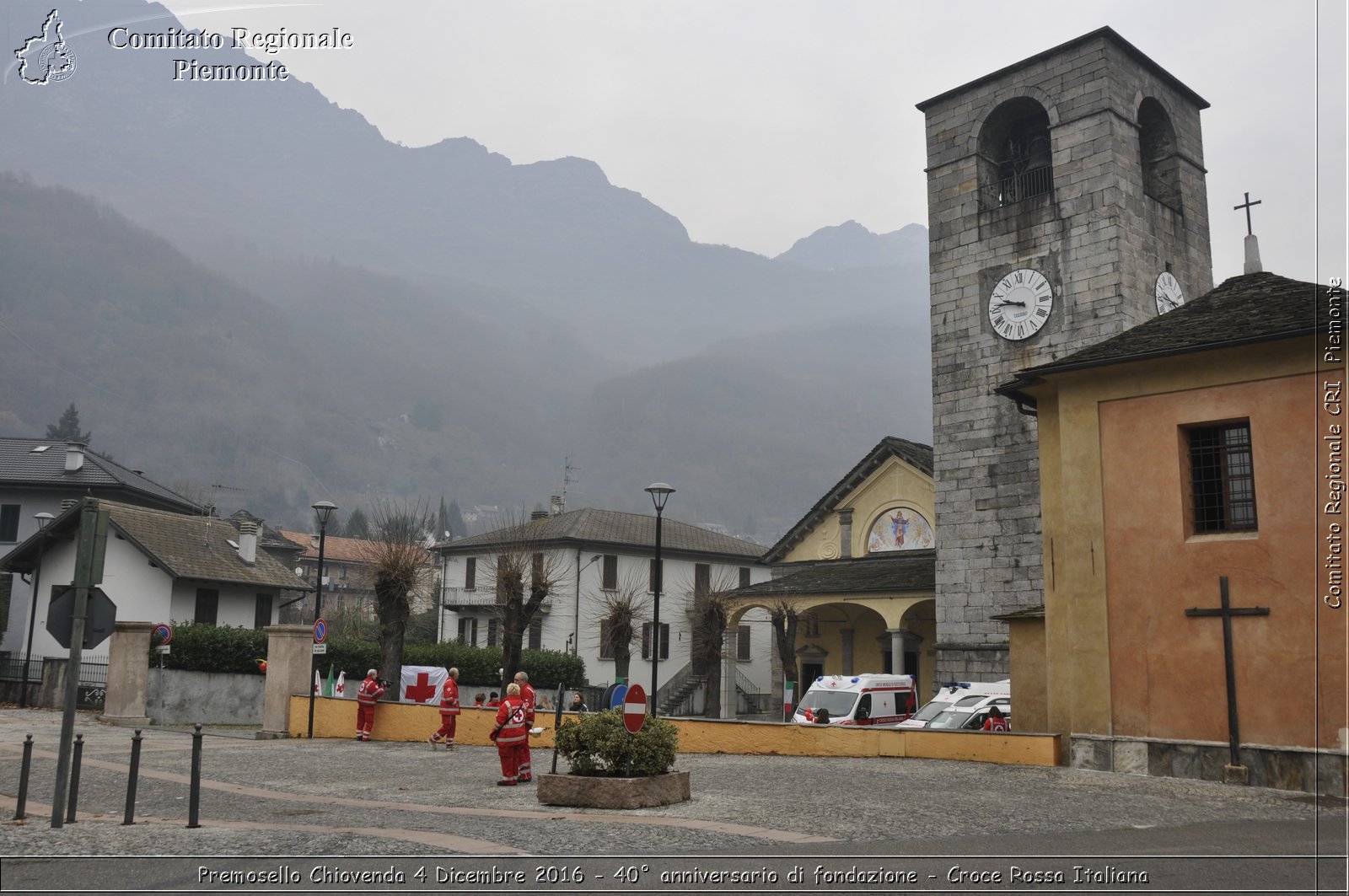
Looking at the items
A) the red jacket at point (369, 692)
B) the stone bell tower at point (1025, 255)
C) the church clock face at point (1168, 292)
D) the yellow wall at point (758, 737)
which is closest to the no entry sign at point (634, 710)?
the yellow wall at point (758, 737)

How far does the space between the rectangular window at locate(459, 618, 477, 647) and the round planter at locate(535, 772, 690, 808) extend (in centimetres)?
3986

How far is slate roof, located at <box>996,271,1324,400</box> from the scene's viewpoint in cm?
1463

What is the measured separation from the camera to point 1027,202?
2661cm

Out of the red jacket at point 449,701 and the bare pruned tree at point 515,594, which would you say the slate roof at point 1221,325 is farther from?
the bare pruned tree at point 515,594

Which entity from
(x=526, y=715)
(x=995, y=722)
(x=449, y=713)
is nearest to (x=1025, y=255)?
(x=995, y=722)

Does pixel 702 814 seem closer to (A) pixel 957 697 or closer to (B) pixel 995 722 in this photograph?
(B) pixel 995 722

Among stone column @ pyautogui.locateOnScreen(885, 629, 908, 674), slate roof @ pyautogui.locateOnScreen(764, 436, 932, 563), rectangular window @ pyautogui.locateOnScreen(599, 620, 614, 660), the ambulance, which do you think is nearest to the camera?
the ambulance

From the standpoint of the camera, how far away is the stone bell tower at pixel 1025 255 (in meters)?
25.2

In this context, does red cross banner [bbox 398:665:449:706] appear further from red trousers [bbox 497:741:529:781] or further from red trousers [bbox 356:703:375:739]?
red trousers [bbox 497:741:529:781]

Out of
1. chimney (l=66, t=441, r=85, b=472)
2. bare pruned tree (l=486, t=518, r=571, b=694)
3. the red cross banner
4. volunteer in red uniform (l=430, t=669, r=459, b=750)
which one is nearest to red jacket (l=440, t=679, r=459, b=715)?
volunteer in red uniform (l=430, t=669, r=459, b=750)

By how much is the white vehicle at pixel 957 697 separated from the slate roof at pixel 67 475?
39.4 metres

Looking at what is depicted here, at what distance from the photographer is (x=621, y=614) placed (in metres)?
38.4

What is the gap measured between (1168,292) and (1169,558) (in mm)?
13004

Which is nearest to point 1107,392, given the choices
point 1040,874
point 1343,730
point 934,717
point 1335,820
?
point 1343,730
